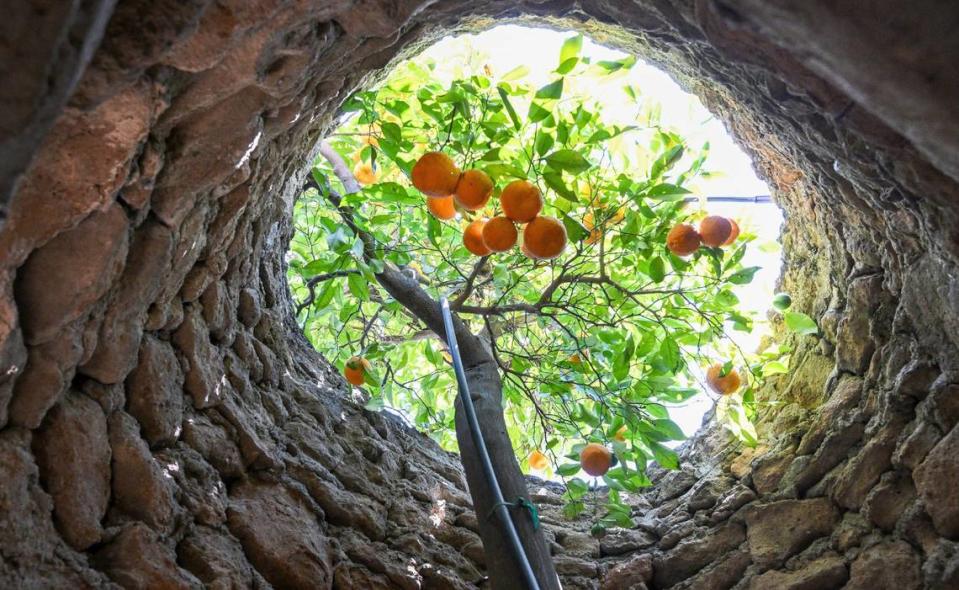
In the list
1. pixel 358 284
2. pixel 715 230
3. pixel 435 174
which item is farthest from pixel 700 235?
pixel 358 284

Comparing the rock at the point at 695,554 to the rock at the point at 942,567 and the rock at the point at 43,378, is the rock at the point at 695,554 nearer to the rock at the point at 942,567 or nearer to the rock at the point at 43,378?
the rock at the point at 942,567

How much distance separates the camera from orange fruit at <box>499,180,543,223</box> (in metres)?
1.72

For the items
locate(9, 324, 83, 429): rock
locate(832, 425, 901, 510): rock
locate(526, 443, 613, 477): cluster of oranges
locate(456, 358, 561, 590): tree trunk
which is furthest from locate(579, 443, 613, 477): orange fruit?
locate(9, 324, 83, 429): rock

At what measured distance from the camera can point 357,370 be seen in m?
2.21

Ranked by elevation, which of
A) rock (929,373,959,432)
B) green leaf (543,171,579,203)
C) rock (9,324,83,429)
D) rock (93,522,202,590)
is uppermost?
green leaf (543,171,579,203)

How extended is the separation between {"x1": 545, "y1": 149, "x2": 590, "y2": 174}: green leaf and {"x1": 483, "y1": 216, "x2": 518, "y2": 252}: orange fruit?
187 millimetres

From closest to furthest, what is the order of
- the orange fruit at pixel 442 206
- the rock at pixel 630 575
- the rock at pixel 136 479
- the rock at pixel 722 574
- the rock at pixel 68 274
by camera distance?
the rock at pixel 68 274 < the rock at pixel 136 479 < the rock at pixel 722 574 < the rock at pixel 630 575 < the orange fruit at pixel 442 206

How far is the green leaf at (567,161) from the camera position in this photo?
5.58ft

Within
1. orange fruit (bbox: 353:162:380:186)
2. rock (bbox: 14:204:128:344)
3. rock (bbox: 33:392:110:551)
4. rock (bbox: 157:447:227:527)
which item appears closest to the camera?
rock (bbox: 14:204:128:344)

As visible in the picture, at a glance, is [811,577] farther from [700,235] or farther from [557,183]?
[557,183]

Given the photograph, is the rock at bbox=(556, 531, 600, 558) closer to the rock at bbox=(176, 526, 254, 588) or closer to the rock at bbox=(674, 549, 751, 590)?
the rock at bbox=(674, 549, 751, 590)

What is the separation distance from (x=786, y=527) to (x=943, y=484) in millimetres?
416

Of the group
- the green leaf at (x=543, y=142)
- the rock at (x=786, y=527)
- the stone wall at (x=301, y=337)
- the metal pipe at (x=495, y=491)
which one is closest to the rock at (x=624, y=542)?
the stone wall at (x=301, y=337)

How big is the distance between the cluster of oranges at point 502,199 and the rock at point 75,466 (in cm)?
87
